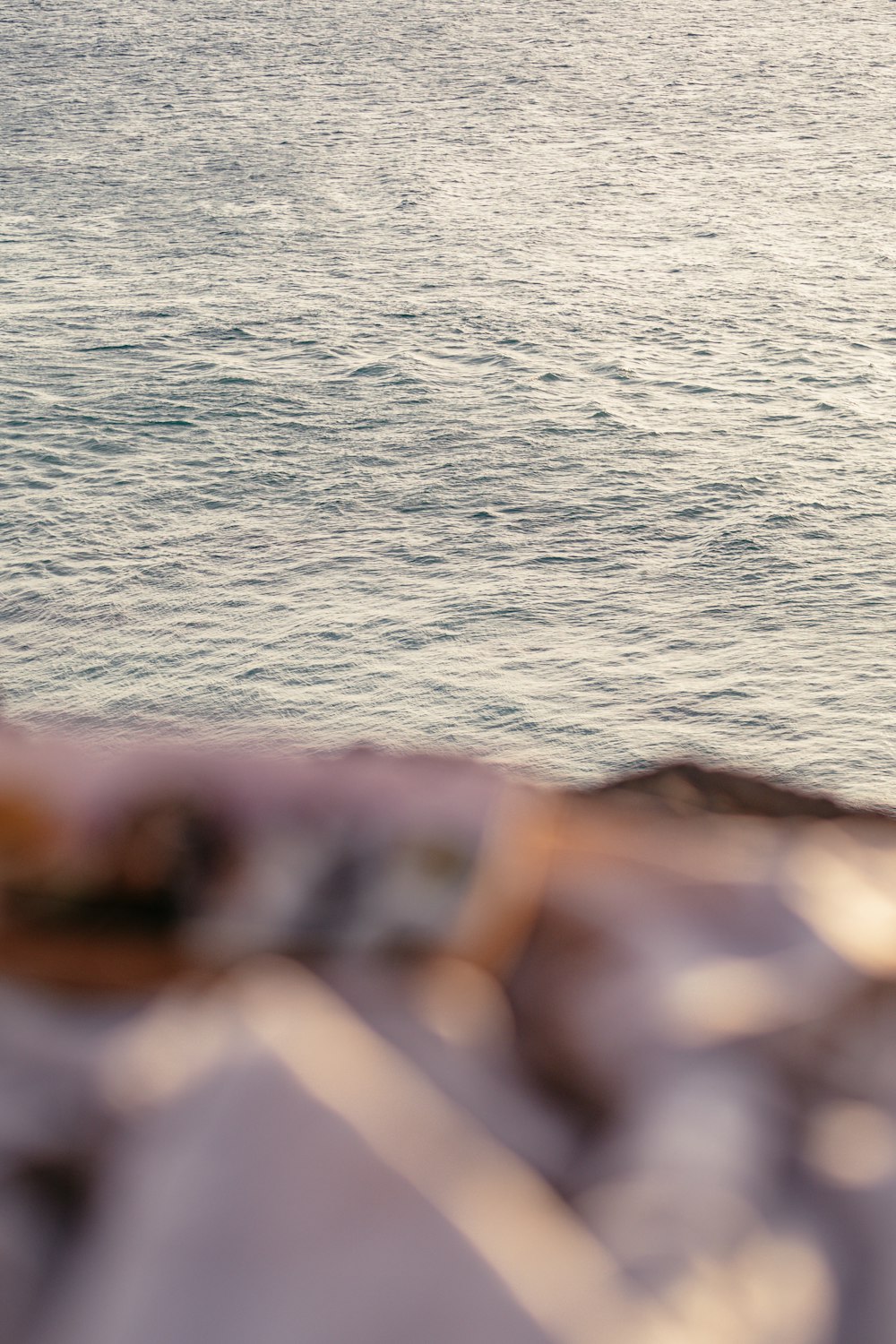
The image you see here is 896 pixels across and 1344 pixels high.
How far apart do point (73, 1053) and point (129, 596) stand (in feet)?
15.0

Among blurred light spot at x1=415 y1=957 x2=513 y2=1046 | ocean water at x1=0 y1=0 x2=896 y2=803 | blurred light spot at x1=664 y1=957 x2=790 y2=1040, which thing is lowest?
ocean water at x1=0 y1=0 x2=896 y2=803

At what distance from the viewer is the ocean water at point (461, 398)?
4383 millimetres

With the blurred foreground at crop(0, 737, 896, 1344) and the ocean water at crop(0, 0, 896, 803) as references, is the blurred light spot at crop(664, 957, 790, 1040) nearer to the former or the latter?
the blurred foreground at crop(0, 737, 896, 1344)

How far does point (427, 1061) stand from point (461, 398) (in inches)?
240

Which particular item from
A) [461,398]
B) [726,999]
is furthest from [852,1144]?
[461,398]

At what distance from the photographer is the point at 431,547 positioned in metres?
5.20

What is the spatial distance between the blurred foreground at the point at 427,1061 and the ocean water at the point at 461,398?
7.63 ft

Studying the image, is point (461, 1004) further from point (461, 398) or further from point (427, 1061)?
point (461, 398)

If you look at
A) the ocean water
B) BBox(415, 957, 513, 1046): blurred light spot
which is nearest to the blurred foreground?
BBox(415, 957, 513, 1046): blurred light spot

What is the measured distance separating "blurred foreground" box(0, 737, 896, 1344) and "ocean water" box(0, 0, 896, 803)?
2.33m

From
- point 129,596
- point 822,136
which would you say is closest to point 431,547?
point 129,596

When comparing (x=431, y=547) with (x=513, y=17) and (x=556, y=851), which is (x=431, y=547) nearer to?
(x=556, y=851)

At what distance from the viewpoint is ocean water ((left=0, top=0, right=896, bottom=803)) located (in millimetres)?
4383

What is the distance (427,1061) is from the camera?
41 cm
